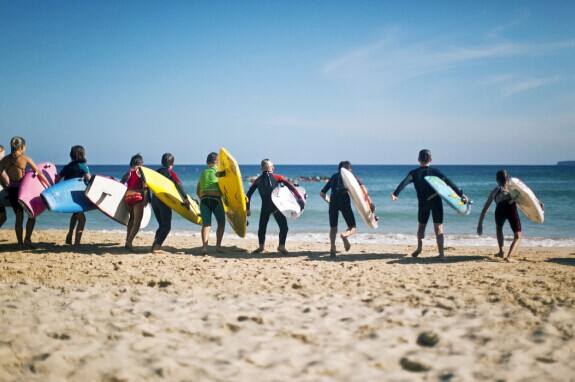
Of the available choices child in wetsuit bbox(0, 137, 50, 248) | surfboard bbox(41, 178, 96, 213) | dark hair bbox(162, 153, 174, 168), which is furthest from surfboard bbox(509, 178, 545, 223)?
child in wetsuit bbox(0, 137, 50, 248)

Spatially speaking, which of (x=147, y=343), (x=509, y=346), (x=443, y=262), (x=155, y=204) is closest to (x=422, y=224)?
(x=443, y=262)

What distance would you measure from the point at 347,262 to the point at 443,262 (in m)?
1.56

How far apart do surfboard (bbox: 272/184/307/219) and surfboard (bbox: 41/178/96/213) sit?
312 centimetres

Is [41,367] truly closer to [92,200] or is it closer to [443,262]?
[92,200]

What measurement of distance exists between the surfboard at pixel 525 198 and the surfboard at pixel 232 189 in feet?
14.4

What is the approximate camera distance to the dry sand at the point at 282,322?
107 inches

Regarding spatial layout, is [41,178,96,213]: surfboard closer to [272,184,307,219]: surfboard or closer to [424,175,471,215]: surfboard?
[272,184,307,219]: surfboard

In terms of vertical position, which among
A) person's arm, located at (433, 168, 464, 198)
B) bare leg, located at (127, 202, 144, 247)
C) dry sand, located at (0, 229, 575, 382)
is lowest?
dry sand, located at (0, 229, 575, 382)

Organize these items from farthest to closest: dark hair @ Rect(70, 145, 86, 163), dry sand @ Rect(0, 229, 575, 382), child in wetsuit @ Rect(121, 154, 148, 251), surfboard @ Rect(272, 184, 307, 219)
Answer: surfboard @ Rect(272, 184, 307, 219) < dark hair @ Rect(70, 145, 86, 163) < child in wetsuit @ Rect(121, 154, 148, 251) < dry sand @ Rect(0, 229, 575, 382)

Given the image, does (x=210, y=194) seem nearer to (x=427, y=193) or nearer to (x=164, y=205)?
(x=164, y=205)

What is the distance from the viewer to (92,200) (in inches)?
260

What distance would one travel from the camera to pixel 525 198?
21.8 feet

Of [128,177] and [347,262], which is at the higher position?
[128,177]

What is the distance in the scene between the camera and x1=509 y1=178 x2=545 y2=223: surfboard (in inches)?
256
